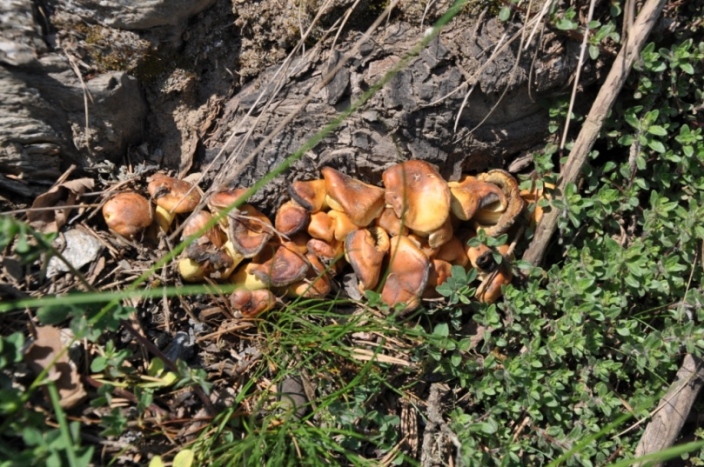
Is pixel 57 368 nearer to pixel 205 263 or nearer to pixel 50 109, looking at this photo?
pixel 205 263

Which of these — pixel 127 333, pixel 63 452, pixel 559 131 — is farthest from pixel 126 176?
pixel 559 131

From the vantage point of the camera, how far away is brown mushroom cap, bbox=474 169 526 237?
10.5 feet

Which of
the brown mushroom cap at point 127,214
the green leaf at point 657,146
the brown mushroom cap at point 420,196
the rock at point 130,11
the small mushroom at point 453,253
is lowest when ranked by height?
the small mushroom at point 453,253

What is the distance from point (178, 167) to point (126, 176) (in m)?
0.29

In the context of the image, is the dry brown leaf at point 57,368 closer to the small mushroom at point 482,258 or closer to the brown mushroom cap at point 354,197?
the brown mushroom cap at point 354,197

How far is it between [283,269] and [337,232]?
1.15 feet

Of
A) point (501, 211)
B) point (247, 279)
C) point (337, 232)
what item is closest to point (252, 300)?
point (247, 279)

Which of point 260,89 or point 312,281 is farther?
point 260,89

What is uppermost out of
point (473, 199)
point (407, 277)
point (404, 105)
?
point (404, 105)

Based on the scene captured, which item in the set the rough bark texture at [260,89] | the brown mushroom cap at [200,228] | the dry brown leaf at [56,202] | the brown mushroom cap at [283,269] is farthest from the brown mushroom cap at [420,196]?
the dry brown leaf at [56,202]

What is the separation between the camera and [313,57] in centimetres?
324

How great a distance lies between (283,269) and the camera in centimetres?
306

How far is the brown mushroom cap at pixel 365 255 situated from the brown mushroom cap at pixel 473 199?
1.40 ft

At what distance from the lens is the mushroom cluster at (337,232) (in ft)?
9.98
